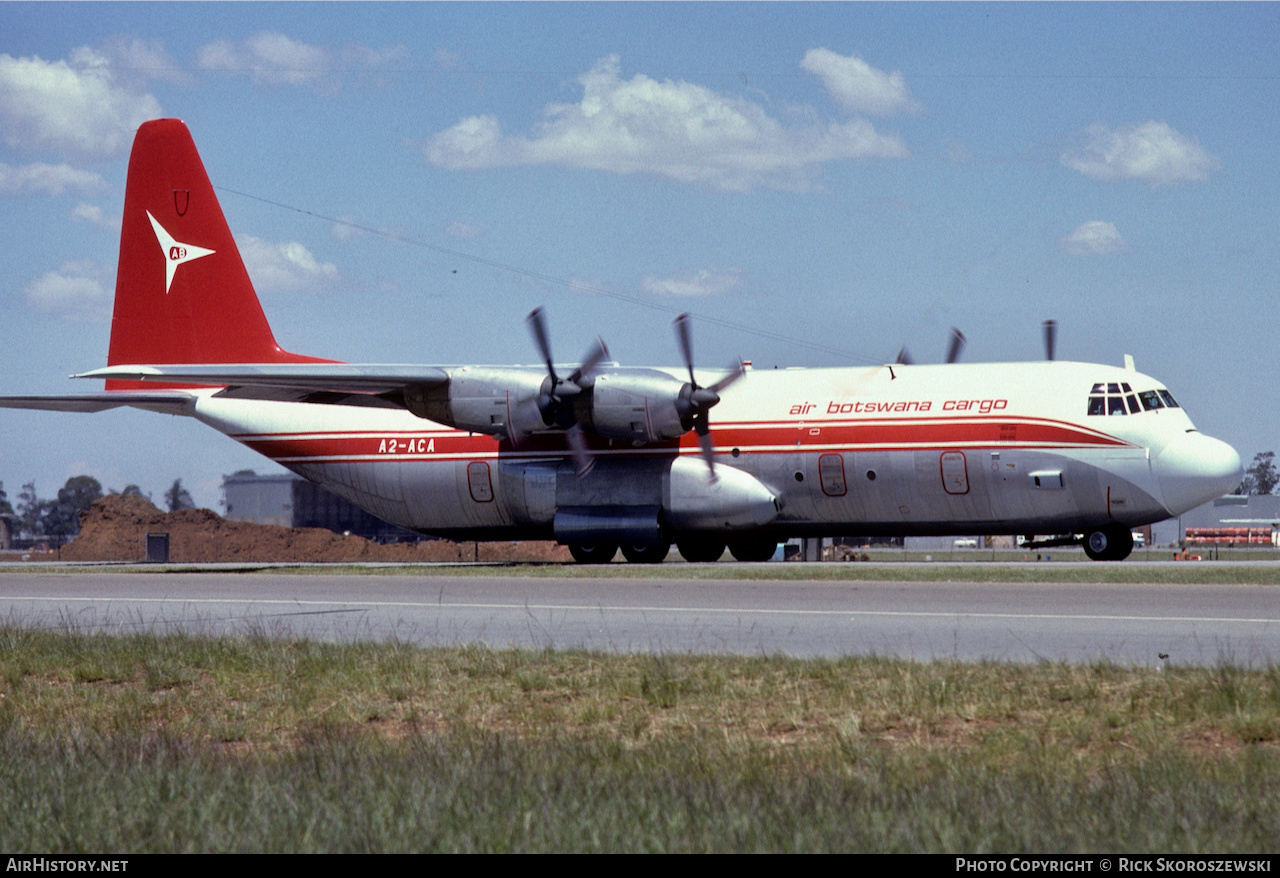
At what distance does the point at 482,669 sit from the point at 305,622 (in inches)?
231

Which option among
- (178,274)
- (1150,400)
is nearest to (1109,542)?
(1150,400)

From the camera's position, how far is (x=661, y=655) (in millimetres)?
12086

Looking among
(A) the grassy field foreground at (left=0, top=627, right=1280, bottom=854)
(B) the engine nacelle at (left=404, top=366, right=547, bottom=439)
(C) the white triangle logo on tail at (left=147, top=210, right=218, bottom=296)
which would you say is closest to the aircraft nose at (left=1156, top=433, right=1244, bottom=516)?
(B) the engine nacelle at (left=404, top=366, right=547, bottom=439)

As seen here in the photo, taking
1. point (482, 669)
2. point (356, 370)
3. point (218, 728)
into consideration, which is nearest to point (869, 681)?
point (482, 669)

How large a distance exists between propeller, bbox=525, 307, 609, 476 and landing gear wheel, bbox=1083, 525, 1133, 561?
1244 centimetres

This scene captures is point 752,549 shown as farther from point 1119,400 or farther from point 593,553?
point 1119,400

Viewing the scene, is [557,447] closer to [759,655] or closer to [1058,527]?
[1058,527]

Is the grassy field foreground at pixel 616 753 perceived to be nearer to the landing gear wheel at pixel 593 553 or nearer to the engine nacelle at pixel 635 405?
the engine nacelle at pixel 635 405

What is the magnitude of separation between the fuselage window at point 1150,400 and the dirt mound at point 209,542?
27.2 m

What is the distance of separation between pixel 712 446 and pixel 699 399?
1.95 metres

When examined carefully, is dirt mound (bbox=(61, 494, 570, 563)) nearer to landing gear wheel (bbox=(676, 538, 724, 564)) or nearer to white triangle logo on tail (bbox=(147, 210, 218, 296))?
white triangle logo on tail (bbox=(147, 210, 218, 296))

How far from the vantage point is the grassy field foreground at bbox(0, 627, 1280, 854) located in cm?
620

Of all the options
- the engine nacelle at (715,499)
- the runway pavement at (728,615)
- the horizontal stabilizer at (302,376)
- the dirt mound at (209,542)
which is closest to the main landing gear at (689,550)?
the engine nacelle at (715,499)

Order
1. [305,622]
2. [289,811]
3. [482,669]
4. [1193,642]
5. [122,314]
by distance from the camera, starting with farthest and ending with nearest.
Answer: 1. [122,314]
2. [305,622]
3. [1193,642]
4. [482,669]
5. [289,811]
